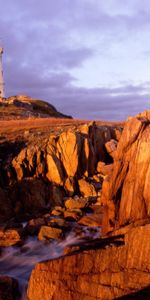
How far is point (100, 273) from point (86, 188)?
44.6 feet

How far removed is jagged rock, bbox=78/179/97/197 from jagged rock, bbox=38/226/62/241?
6017mm

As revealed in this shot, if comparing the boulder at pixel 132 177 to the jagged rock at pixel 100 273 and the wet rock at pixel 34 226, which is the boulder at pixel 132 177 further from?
the jagged rock at pixel 100 273

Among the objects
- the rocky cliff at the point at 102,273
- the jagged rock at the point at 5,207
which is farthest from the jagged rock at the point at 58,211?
the rocky cliff at the point at 102,273

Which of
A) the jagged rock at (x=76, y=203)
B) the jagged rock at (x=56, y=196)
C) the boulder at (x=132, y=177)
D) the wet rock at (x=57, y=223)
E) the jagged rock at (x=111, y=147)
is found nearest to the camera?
the boulder at (x=132, y=177)

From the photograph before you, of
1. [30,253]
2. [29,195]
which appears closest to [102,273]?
[30,253]

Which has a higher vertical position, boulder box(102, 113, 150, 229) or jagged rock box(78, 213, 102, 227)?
boulder box(102, 113, 150, 229)

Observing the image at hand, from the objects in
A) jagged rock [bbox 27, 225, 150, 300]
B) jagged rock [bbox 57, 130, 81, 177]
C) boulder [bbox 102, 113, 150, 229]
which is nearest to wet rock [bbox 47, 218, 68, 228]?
boulder [bbox 102, 113, 150, 229]

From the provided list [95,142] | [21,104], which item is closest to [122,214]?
[95,142]

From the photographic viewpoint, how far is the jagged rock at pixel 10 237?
15.6m

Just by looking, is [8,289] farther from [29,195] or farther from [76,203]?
[29,195]

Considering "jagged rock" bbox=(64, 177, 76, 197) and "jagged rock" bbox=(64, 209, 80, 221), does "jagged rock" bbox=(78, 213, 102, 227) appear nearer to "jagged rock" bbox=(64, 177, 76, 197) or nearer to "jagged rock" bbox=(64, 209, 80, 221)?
"jagged rock" bbox=(64, 209, 80, 221)

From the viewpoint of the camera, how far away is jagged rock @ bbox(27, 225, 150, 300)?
8.09 m

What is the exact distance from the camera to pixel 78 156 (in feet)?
77.6

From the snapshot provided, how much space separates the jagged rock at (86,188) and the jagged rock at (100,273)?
496 inches
